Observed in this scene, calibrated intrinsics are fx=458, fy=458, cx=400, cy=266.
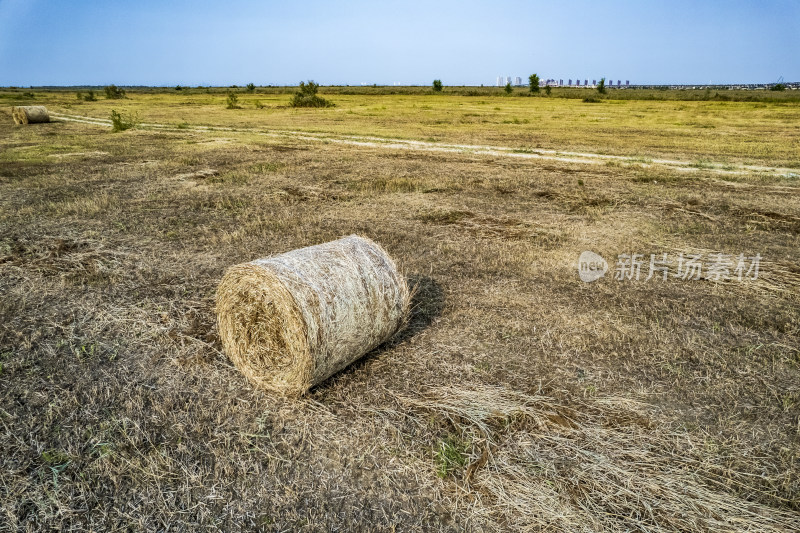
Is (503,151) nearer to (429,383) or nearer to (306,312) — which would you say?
(429,383)

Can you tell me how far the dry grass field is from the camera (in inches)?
137

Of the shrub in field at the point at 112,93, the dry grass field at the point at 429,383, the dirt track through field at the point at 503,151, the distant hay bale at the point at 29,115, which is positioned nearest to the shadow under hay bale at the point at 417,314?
the dry grass field at the point at 429,383

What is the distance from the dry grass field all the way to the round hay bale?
0.93 ft

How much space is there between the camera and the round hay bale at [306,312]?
455 centimetres

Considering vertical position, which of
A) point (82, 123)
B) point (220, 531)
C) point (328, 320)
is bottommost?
point (220, 531)

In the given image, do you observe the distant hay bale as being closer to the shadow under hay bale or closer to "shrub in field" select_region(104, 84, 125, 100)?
the shadow under hay bale

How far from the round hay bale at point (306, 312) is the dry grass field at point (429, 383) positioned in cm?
28

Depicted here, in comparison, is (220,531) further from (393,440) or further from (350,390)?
(350,390)

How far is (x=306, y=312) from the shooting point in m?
4.48

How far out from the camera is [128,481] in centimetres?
364

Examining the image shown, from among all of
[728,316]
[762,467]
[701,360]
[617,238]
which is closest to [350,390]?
[762,467]

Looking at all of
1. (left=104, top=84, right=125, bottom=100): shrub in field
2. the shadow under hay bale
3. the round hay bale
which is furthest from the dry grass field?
(left=104, top=84, right=125, bottom=100): shrub in field

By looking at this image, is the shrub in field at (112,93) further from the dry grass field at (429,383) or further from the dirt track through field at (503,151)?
the dry grass field at (429,383)

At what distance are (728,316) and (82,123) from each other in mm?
42474
